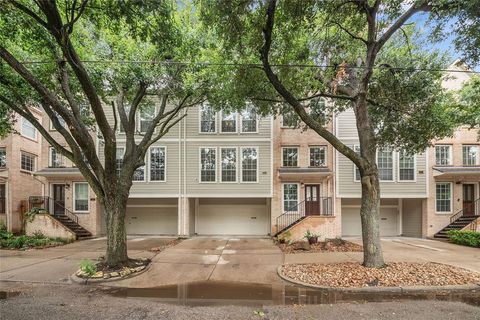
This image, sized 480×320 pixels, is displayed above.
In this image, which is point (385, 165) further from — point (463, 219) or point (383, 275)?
point (383, 275)

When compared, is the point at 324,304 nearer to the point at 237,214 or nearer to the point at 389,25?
the point at 389,25

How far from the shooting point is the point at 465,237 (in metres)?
12.6

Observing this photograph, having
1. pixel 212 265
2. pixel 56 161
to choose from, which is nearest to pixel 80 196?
pixel 56 161

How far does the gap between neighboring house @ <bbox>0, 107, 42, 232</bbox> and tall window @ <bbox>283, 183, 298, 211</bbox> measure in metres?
14.5

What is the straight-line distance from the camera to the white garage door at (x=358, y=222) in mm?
16625

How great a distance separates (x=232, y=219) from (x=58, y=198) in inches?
413

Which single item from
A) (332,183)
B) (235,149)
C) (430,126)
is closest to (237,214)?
(235,149)

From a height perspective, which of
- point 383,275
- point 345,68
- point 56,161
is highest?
point 345,68

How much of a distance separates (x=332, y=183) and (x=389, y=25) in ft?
29.0

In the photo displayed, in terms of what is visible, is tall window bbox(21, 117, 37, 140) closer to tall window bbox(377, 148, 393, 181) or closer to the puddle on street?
the puddle on street

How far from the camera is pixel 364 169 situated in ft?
24.5

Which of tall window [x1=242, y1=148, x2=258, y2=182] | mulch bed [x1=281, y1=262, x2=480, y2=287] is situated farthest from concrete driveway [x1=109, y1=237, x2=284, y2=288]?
tall window [x1=242, y1=148, x2=258, y2=182]

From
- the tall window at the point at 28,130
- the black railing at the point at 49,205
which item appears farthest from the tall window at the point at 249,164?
the tall window at the point at 28,130

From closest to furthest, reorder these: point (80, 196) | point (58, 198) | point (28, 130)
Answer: point (80, 196) < point (58, 198) < point (28, 130)
